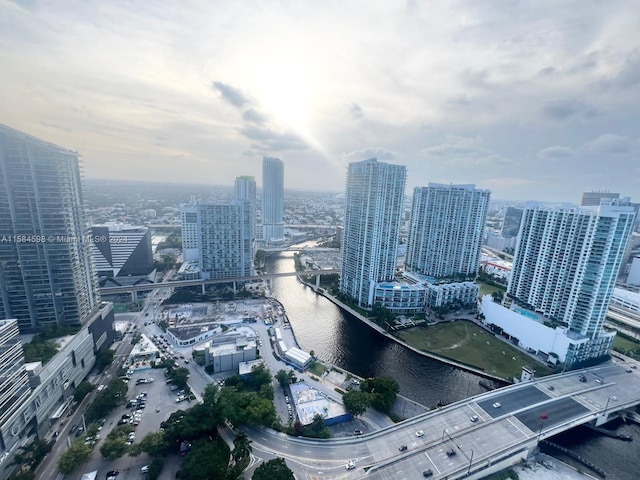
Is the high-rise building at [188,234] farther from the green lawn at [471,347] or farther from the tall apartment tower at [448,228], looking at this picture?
the tall apartment tower at [448,228]

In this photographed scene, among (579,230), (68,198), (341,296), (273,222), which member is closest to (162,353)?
(68,198)

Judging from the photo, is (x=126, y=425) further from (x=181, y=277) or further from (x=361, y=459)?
(x=181, y=277)

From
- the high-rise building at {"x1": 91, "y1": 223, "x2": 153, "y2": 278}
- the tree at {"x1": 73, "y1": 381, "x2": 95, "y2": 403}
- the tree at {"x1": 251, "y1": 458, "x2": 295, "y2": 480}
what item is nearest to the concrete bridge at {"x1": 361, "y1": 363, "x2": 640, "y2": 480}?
the tree at {"x1": 251, "y1": 458, "x2": 295, "y2": 480}

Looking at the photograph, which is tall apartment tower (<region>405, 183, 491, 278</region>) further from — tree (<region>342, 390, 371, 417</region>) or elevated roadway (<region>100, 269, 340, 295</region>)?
tree (<region>342, 390, 371, 417</region>)

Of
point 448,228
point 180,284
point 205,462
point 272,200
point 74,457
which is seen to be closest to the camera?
point 205,462

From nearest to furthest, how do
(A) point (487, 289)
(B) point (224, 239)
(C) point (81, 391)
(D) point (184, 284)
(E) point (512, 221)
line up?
1. (C) point (81, 391)
2. (D) point (184, 284)
3. (B) point (224, 239)
4. (A) point (487, 289)
5. (E) point (512, 221)

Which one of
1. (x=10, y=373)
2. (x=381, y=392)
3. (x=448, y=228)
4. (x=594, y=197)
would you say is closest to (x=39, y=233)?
(x=10, y=373)

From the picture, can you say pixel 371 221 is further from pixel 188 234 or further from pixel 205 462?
pixel 188 234

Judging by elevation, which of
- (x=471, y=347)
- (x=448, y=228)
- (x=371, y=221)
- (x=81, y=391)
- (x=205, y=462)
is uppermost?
(x=371, y=221)
